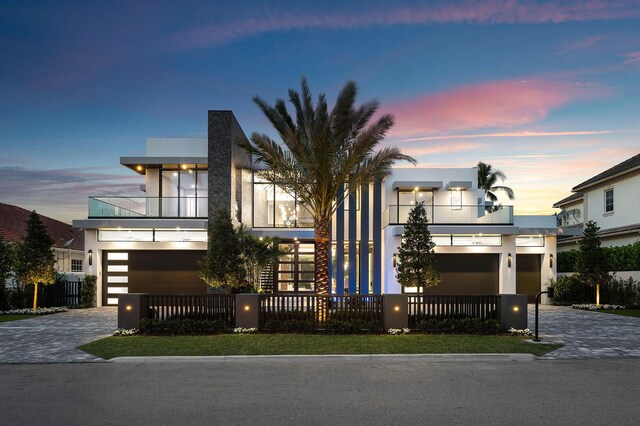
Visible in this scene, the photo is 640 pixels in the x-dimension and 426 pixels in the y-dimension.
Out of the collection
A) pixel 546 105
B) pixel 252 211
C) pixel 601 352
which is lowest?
pixel 601 352

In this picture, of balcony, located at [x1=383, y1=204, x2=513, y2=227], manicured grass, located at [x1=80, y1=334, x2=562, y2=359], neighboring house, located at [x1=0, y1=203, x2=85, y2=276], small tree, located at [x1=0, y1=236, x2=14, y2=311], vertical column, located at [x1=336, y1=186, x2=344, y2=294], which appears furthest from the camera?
neighboring house, located at [x1=0, y1=203, x2=85, y2=276]

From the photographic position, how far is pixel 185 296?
12805 mm

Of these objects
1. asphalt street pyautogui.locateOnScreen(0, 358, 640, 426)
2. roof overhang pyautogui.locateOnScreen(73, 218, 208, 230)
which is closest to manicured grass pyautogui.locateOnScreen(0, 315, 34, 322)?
roof overhang pyautogui.locateOnScreen(73, 218, 208, 230)

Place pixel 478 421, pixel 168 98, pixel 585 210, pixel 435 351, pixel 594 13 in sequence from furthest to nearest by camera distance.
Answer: pixel 585 210 < pixel 168 98 < pixel 594 13 < pixel 435 351 < pixel 478 421

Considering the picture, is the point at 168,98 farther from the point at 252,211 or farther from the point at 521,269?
the point at 521,269

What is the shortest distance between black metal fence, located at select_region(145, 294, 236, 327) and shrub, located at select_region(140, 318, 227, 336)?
0.39 metres

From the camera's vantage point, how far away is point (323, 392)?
6.77m

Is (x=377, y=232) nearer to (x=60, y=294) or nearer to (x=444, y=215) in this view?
(x=444, y=215)

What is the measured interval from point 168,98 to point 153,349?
14.5 meters

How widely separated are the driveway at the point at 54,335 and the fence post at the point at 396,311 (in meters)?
7.38

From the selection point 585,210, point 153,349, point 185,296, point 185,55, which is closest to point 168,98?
point 185,55

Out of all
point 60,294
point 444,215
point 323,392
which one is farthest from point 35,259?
point 444,215

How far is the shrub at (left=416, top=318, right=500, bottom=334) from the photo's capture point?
12.3m

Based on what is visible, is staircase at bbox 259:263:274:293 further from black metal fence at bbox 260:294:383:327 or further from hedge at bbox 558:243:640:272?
hedge at bbox 558:243:640:272
